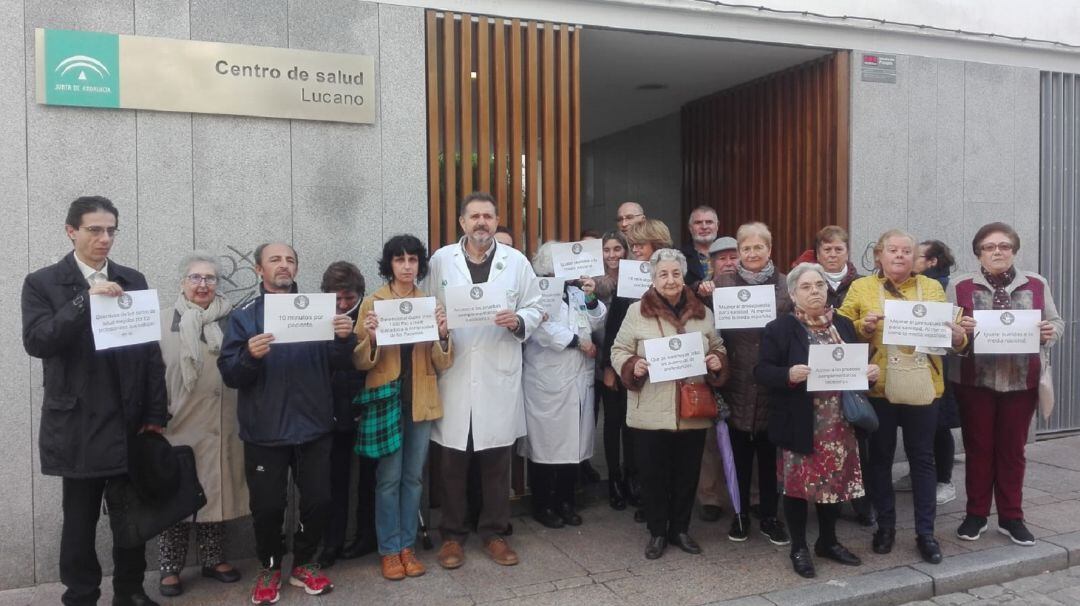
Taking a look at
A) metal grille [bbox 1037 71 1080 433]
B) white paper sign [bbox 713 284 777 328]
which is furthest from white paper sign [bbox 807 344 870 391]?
metal grille [bbox 1037 71 1080 433]

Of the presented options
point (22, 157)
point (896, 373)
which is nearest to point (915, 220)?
point (896, 373)

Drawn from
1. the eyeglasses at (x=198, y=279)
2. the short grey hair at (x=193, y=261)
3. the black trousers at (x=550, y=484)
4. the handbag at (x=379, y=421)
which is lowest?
the black trousers at (x=550, y=484)

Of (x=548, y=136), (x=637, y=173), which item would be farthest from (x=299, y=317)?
(x=637, y=173)

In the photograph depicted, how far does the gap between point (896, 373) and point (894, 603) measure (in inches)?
52.6

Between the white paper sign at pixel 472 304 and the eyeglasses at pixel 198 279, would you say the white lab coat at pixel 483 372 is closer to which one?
the white paper sign at pixel 472 304

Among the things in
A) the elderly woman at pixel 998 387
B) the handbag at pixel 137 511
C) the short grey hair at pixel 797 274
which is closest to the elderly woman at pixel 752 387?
the short grey hair at pixel 797 274

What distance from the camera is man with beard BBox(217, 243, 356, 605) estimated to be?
4348 millimetres

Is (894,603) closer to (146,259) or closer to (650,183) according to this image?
(146,259)

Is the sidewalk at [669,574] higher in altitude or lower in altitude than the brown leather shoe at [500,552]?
lower

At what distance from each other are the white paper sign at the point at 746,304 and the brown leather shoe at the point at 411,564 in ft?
7.83

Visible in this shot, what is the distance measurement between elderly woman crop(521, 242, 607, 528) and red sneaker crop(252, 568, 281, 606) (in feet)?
6.04

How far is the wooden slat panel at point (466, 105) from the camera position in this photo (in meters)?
5.95

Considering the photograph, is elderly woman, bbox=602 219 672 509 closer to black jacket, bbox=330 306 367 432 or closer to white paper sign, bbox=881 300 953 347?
white paper sign, bbox=881 300 953 347

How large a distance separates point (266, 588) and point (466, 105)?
351 centimetres
